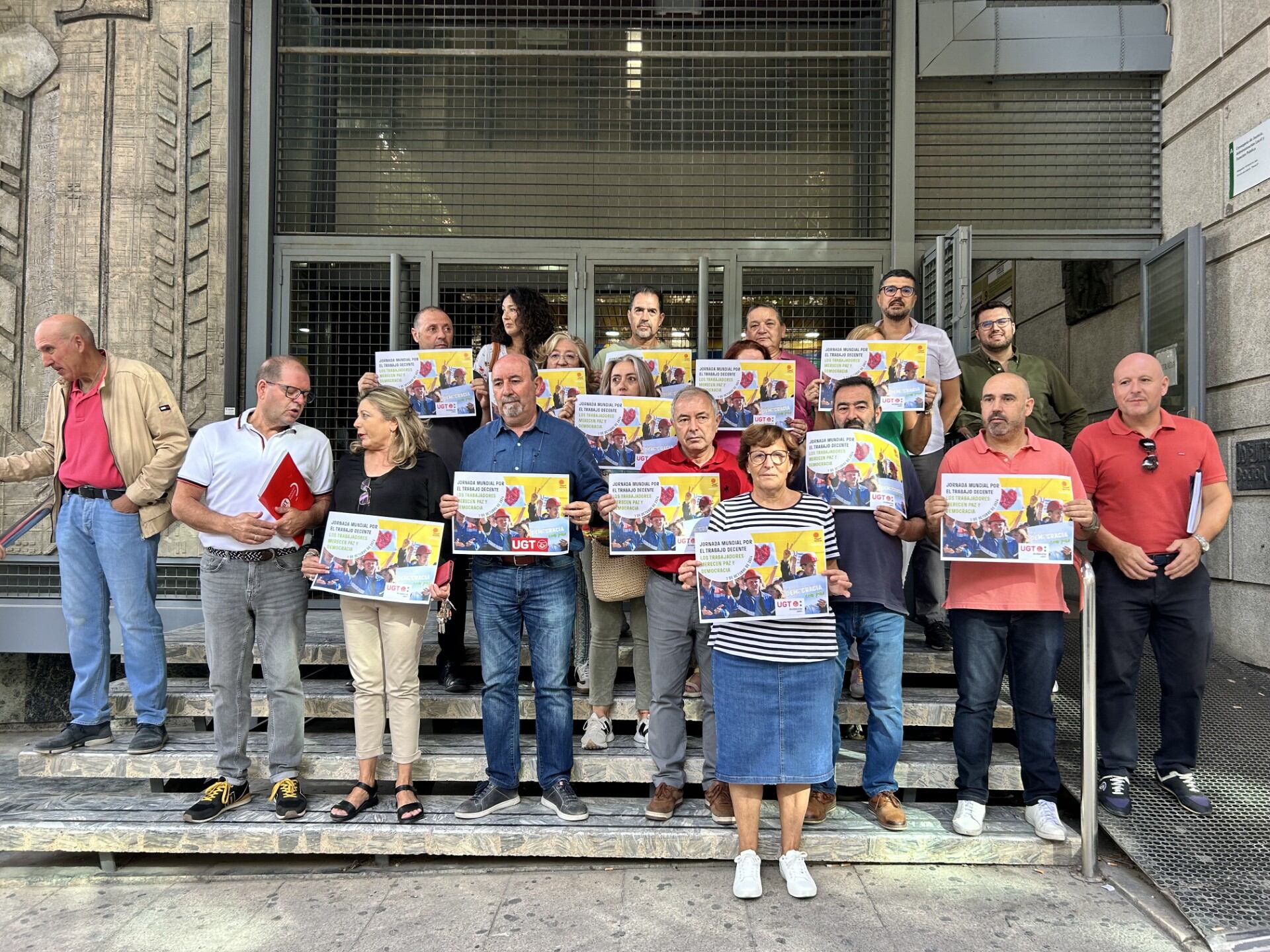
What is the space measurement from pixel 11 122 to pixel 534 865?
6.66m

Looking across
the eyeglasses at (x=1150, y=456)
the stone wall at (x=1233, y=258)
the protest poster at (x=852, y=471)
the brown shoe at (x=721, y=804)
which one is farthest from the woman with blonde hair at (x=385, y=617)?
the stone wall at (x=1233, y=258)

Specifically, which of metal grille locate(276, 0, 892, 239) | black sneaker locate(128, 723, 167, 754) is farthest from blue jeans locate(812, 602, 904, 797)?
metal grille locate(276, 0, 892, 239)

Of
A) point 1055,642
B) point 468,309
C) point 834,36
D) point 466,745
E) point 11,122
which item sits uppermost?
point 834,36

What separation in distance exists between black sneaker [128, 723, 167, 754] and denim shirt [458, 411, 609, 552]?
213 cm

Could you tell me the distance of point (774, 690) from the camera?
3225mm

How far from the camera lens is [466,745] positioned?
4102mm

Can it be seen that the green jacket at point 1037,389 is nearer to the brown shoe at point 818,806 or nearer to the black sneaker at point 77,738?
the brown shoe at point 818,806

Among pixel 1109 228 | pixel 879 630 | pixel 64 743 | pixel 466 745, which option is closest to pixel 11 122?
pixel 64 743

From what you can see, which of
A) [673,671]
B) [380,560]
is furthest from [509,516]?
[673,671]

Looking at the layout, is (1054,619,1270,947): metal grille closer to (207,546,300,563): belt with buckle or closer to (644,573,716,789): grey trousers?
(644,573,716,789): grey trousers

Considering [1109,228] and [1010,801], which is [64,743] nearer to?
[1010,801]

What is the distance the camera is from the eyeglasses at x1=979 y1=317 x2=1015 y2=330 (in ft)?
14.5

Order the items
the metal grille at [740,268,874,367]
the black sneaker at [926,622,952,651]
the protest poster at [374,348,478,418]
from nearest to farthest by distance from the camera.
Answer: the protest poster at [374,348,478,418], the black sneaker at [926,622,952,651], the metal grille at [740,268,874,367]

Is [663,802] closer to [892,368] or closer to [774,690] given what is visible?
[774,690]
